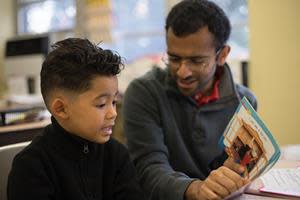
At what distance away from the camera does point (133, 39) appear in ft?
14.0

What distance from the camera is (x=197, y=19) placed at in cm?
137

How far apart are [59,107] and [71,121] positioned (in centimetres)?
4

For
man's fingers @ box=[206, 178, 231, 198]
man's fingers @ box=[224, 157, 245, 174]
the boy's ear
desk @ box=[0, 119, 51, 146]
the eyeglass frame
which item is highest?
the eyeglass frame

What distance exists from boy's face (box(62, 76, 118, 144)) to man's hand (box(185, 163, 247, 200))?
0.28 m

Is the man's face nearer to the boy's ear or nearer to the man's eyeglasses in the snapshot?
the man's eyeglasses

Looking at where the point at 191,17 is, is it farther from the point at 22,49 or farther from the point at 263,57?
the point at 22,49

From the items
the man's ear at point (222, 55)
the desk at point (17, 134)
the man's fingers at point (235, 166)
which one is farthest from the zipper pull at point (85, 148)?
the desk at point (17, 134)

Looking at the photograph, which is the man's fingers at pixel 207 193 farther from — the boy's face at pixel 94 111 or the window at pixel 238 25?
the window at pixel 238 25

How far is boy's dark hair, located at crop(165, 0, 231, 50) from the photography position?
1346mm

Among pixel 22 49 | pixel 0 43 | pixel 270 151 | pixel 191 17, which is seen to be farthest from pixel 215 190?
pixel 0 43

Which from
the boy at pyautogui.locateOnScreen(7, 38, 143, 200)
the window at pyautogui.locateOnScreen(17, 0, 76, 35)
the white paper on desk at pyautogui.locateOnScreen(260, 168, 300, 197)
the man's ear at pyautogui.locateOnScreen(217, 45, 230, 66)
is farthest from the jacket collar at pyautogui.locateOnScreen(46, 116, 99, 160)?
the window at pyautogui.locateOnScreen(17, 0, 76, 35)

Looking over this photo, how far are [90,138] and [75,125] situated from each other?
49 millimetres

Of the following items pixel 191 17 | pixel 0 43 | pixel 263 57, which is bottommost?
pixel 0 43

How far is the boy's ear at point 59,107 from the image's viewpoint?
0.98 meters
